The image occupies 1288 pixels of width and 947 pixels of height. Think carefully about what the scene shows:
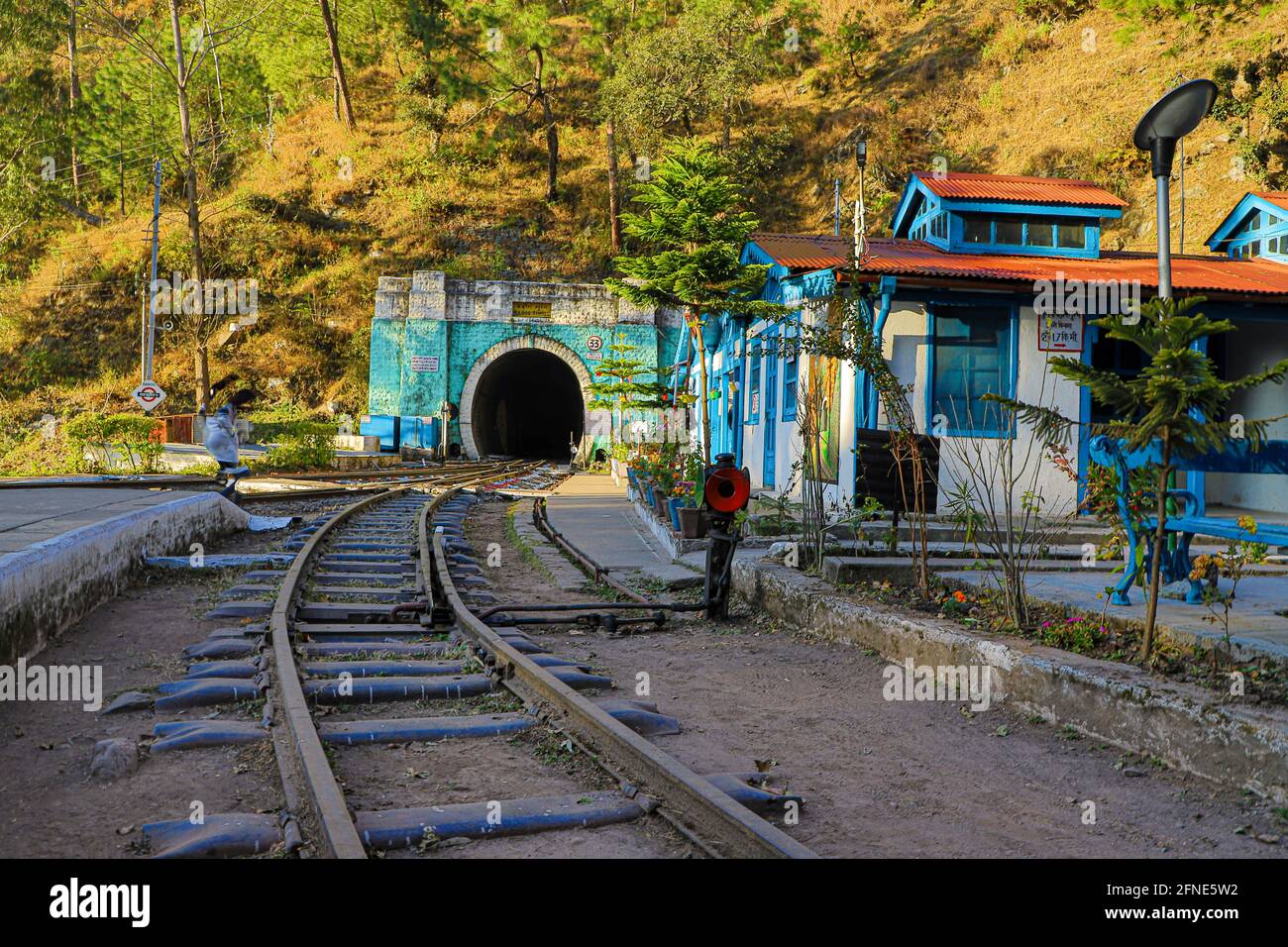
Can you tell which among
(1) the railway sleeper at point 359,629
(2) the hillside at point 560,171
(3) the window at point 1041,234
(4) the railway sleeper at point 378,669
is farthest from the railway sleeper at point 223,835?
(2) the hillside at point 560,171

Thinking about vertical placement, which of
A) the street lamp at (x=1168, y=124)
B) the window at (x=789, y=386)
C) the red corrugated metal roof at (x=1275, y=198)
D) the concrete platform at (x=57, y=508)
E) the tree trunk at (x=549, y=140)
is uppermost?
the tree trunk at (x=549, y=140)

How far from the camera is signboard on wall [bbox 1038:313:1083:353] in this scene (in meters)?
12.9

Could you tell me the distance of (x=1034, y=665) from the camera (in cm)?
480

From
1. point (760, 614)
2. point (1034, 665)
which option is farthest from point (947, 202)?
point (1034, 665)

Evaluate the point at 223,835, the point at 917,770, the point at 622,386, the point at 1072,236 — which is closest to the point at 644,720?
the point at 917,770

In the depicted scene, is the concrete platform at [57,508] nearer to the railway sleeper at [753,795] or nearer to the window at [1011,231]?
the railway sleeper at [753,795]

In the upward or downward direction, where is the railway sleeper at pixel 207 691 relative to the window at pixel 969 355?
downward

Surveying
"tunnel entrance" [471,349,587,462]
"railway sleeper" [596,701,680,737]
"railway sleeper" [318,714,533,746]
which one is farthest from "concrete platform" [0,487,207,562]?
"tunnel entrance" [471,349,587,462]

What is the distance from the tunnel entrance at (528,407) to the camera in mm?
37347

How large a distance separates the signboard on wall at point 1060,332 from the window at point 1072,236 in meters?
3.46

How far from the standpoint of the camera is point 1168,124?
20.7 ft

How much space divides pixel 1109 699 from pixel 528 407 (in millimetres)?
46001
